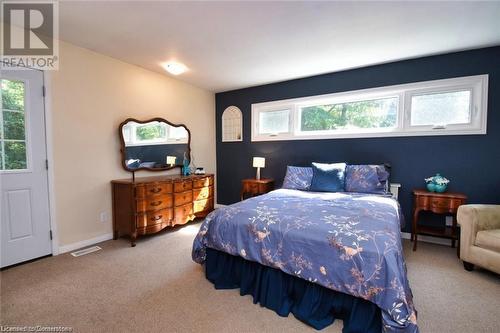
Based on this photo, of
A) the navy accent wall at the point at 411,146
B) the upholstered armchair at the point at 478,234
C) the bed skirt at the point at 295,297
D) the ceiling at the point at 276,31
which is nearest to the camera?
the bed skirt at the point at 295,297

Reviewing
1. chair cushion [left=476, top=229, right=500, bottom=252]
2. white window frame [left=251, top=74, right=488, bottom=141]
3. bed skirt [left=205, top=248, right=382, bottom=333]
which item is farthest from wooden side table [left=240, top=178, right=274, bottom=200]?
chair cushion [left=476, top=229, right=500, bottom=252]

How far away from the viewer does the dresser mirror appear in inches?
136

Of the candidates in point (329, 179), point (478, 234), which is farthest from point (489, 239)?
point (329, 179)

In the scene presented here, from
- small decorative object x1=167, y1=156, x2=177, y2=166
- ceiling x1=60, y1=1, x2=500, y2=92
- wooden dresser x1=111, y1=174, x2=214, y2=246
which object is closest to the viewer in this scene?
ceiling x1=60, y1=1, x2=500, y2=92

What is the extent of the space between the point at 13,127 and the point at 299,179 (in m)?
3.48

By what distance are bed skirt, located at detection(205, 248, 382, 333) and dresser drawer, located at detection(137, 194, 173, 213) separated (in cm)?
148

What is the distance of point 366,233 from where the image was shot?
1.65m

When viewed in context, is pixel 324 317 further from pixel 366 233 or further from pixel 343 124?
pixel 343 124

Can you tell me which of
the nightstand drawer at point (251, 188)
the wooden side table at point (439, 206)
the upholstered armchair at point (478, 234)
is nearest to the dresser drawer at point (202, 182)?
the nightstand drawer at point (251, 188)

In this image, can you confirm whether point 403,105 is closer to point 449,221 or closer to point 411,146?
point 411,146

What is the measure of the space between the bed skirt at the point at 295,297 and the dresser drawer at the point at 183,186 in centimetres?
169

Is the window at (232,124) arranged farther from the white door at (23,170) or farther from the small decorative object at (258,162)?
the white door at (23,170)

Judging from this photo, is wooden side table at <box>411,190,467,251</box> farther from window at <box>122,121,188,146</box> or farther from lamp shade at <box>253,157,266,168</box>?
window at <box>122,121,188,146</box>

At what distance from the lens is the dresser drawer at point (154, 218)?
10.2 ft
